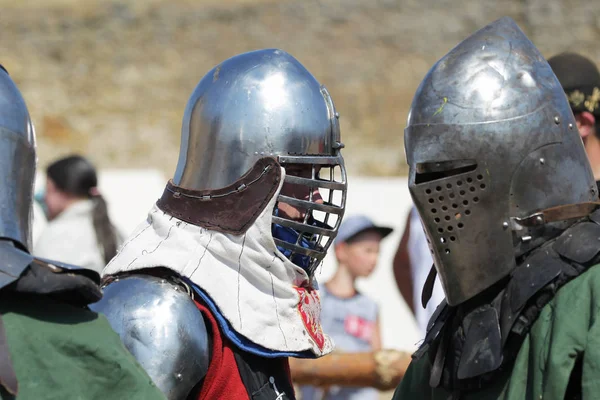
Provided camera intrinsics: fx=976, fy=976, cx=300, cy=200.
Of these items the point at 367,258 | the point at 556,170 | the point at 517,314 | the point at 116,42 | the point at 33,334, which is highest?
the point at 116,42

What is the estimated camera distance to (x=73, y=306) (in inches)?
78.7

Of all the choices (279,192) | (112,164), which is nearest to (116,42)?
(112,164)

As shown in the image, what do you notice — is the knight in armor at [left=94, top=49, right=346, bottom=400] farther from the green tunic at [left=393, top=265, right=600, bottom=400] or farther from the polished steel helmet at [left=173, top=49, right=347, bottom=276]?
the green tunic at [left=393, top=265, right=600, bottom=400]

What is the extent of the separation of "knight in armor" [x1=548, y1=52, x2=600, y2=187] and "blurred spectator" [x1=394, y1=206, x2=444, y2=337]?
1.26 m

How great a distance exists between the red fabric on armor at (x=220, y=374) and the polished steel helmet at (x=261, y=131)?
0.35 m

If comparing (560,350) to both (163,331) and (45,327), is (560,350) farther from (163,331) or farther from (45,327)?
(45,327)

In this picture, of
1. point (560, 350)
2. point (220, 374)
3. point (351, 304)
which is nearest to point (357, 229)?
point (351, 304)

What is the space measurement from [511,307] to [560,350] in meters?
0.21

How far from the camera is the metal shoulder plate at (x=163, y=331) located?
2643 millimetres

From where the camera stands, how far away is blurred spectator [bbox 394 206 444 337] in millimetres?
5418

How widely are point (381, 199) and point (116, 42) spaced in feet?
53.7

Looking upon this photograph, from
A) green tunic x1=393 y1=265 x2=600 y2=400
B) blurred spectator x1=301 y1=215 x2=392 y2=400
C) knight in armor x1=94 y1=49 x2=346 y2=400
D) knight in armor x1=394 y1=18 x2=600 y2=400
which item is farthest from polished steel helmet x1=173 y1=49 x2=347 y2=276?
blurred spectator x1=301 y1=215 x2=392 y2=400

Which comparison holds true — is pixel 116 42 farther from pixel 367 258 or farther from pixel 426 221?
pixel 426 221

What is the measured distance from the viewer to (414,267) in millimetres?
5633
